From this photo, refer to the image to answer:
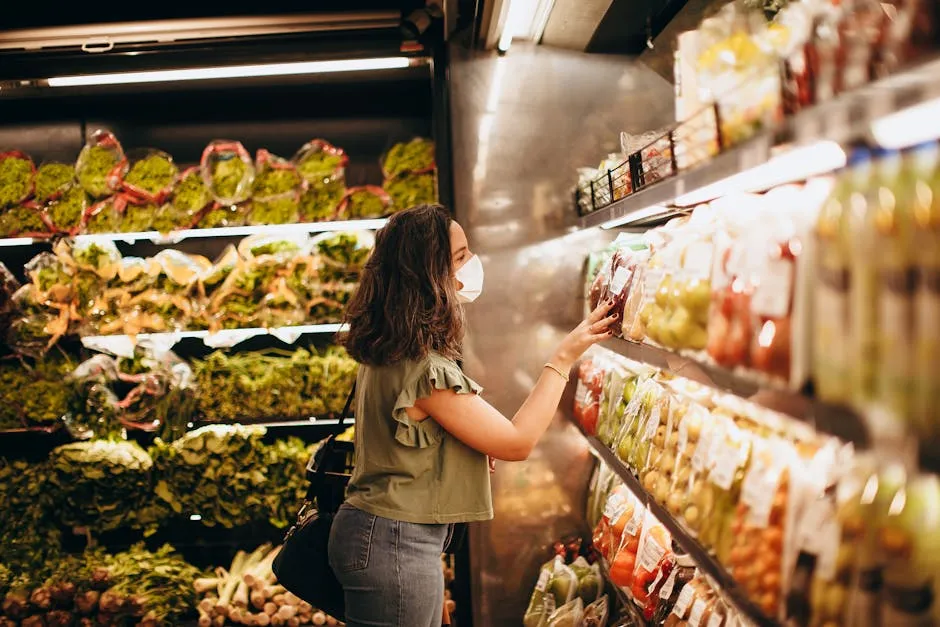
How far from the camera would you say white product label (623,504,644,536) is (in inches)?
89.2

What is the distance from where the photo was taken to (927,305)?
0.87 meters

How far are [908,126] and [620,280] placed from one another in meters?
1.19

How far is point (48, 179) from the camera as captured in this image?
141 inches

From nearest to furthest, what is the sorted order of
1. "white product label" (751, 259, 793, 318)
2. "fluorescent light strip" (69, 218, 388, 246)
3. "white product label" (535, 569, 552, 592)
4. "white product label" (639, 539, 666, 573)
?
"white product label" (751, 259, 793, 318) → "white product label" (639, 539, 666, 573) → "white product label" (535, 569, 552, 592) → "fluorescent light strip" (69, 218, 388, 246)

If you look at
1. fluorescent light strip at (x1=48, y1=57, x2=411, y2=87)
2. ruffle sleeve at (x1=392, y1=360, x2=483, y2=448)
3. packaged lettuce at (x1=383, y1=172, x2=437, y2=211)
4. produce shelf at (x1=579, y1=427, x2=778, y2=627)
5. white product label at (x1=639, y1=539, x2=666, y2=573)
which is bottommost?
white product label at (x1=639, y1=539, x2=666, y2=573)

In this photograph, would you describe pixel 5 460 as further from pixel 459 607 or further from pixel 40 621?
pixel 459 607

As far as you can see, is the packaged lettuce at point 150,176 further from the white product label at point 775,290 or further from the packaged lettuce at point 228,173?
the white product label at point 775,290

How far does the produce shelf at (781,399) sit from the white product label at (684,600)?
57 cm

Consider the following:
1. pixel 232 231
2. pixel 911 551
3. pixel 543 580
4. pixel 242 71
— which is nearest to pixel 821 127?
pixel 911 551

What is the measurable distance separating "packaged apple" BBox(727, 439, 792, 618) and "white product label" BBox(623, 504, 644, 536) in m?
0.86

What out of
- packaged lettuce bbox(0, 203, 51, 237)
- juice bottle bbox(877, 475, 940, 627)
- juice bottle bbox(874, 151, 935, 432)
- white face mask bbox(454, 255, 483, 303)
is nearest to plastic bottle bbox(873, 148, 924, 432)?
juice bottle bbox(874, 151, 935, 432)

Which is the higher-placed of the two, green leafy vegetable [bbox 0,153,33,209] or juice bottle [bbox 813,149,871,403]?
green leafy vegetable [bbox 0,153,33,209]

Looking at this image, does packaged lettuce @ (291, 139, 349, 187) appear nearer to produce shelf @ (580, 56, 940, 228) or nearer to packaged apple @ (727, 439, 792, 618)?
produce shelf @ (580, 56, 940, 228)

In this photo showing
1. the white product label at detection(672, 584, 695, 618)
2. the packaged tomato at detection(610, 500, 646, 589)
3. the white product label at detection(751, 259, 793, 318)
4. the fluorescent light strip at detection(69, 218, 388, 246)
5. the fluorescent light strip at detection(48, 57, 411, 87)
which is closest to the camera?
the white product label at detection(751, 259, 793, 318)
